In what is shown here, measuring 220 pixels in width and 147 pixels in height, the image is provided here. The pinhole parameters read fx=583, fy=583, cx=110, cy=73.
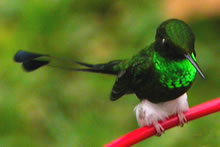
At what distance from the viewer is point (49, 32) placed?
11.6 ft

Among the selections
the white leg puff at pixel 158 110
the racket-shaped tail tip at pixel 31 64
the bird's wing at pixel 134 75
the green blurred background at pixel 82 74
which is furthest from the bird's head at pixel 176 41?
the green blurred background at pixel 82 74

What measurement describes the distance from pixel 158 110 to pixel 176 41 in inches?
17.7

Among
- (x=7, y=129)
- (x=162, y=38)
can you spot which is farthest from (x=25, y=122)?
(x=162, y=38)

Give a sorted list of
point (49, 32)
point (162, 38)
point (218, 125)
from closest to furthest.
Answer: point (162, 38) < point (218, 125) < point (49, 32)

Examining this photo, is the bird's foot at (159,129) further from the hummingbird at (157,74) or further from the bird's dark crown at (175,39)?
the bird's dark crown at (175,39)

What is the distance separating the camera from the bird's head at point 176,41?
1820 millimetres

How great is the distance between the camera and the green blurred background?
299cm

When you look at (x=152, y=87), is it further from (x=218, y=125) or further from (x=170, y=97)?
(x=218, y=125)

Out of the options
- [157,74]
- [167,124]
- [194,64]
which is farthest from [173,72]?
[194,64]

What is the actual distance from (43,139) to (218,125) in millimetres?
990

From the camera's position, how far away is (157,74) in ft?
6.97

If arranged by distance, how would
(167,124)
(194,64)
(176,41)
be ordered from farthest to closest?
1. (167,124)
2. (176,41)
3. (194,64)

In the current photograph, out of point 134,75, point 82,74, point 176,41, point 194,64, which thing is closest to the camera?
point 194,64

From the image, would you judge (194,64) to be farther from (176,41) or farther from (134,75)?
(134,75)
